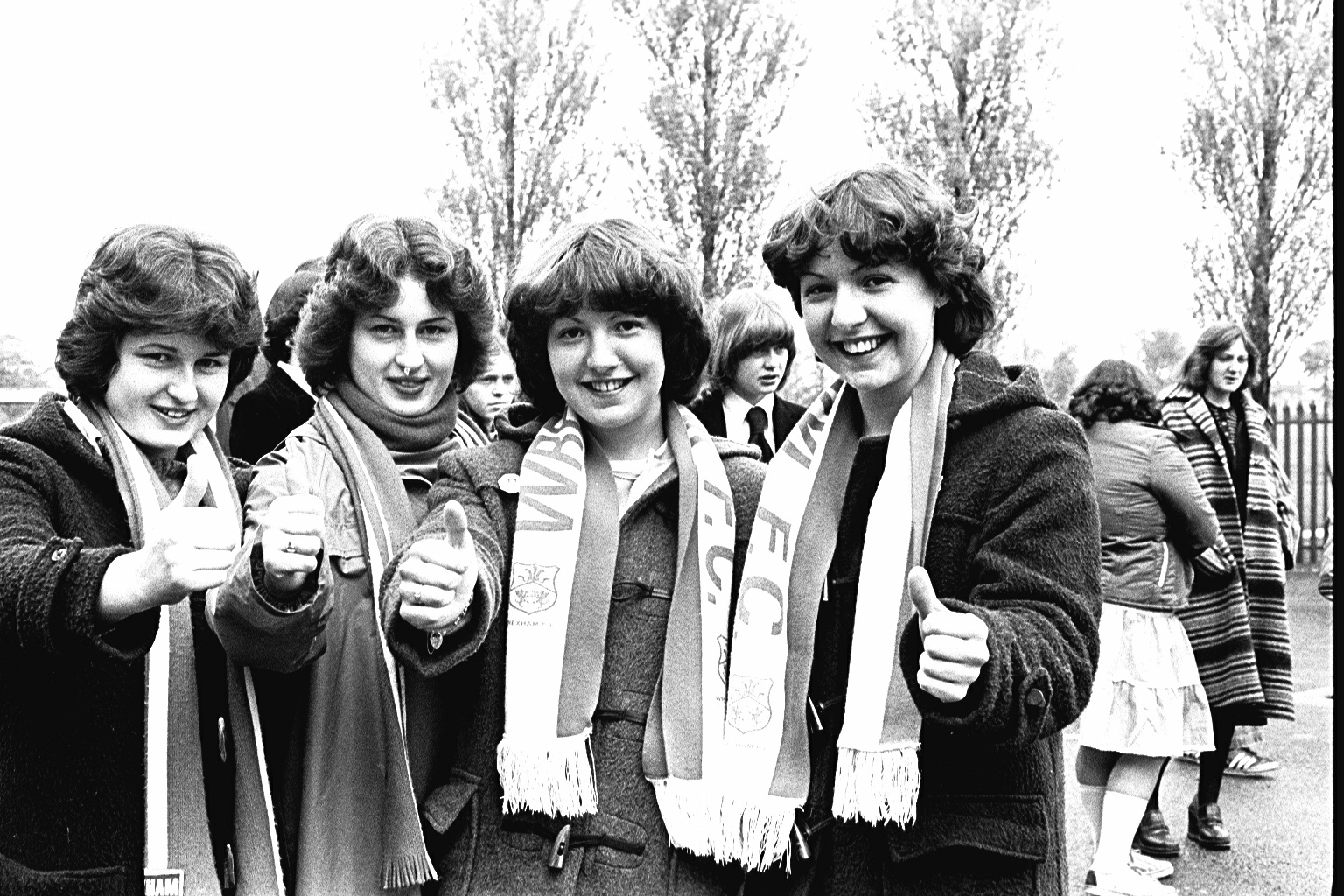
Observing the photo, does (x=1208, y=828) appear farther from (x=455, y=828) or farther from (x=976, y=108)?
(x=976, y=108)

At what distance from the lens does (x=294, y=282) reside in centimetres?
324

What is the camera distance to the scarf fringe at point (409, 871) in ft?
7.07

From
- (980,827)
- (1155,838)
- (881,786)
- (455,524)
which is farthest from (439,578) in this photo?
(1155,838)

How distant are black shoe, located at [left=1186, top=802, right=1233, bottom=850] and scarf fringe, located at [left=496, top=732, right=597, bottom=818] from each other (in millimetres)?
4213

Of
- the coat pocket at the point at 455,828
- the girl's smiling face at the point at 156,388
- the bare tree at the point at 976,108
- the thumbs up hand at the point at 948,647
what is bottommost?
the coat pocket at the point at 455,828

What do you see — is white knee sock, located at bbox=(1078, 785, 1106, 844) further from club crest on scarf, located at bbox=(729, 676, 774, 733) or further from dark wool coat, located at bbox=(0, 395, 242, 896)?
dark wool coat, located at bbox=(0, 395, 242, 896)

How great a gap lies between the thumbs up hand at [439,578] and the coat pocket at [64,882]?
629mm

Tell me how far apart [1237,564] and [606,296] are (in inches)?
162

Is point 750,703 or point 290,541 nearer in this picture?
point 290,541

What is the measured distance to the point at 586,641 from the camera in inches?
84.4

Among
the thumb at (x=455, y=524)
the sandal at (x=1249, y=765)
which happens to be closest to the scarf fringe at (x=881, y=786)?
the thumb at (x=455, y=524)

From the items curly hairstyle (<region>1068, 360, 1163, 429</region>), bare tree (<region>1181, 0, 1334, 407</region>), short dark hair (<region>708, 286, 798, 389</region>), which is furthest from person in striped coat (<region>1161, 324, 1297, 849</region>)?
bare tree (<region>1181, 0, 1334, 407</region>)

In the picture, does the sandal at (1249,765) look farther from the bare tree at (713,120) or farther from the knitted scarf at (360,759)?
the bare tree at (713,120)

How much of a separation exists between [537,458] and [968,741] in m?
0.85
